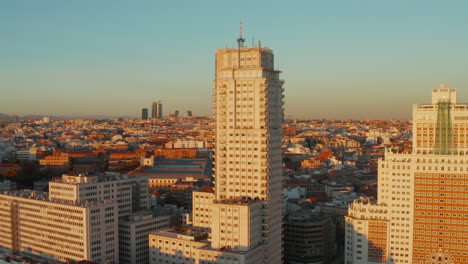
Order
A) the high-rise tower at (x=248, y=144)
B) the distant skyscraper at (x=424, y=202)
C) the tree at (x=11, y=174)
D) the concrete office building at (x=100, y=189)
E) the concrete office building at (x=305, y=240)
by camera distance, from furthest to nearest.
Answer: the tree at (x=11, y=174), the concrete office building at (x=305, y=240), the concrete office building at (x=100, y=189), the distant skyscraper at (x=424, y=202), the high-rise tower at (x=248, y=144)

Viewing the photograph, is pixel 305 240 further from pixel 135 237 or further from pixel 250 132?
pixel 135 237

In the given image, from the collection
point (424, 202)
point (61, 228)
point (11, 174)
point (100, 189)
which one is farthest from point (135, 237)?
point (11, 174)

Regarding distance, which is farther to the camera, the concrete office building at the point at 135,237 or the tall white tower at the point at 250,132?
the concrete office building at the point at 135,237

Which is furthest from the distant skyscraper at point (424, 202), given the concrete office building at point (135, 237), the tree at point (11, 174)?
the tree at point (11, 174)

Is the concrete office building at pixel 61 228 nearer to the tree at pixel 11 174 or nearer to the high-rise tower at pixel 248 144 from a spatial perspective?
the high-rise tower at pixel 248 144

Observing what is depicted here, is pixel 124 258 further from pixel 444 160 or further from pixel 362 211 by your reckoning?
pixel 444 160

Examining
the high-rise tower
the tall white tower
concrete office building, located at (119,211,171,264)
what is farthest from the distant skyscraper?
concrete office building, located at (119,211,171,264)

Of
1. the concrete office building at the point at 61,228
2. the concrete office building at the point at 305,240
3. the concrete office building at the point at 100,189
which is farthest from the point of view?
the concrete office building at the point at 305,240

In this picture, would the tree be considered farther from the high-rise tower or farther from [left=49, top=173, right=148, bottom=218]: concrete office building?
the high-rise tower
